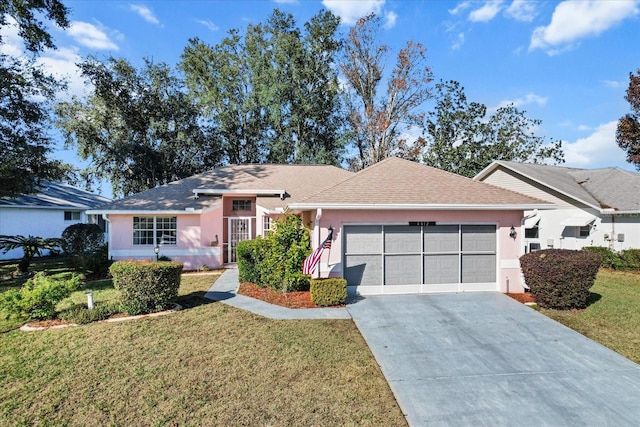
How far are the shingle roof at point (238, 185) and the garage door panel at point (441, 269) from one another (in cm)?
719

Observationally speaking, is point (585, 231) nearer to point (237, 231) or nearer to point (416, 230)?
point (416, 230)

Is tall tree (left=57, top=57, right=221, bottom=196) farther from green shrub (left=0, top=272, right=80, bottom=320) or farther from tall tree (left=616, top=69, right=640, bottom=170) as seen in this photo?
tall tree (left=616, top=69, right=640, bottom=170)

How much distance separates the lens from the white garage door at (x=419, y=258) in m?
10.7

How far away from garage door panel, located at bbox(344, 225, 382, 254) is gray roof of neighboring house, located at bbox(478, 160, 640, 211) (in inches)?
543

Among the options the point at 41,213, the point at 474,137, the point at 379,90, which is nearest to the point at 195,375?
the point at 41,213

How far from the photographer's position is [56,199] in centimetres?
2334

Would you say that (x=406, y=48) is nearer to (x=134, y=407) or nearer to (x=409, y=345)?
(x=409, y=345)

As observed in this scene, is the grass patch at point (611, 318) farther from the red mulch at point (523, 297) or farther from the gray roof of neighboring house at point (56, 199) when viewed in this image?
the gray roof of neighboring house at point (56, 199)

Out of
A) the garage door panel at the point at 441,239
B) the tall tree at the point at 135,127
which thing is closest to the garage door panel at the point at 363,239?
the garage door panel at the point at 441,239

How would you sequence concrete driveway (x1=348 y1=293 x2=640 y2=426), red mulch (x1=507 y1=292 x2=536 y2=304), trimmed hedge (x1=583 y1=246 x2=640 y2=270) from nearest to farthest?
concrete driveway (x1=348 y1=293 x2=640 y2=426) → red mulch (x1=507 y1=292 x2=536 y2=304) → trimmed hedge (x1=583 y1=246 x2=640 y2=270)

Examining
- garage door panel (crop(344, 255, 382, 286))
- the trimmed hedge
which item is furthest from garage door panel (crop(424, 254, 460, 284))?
the trimmed hedge

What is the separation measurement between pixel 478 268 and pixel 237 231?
1102 centimetres

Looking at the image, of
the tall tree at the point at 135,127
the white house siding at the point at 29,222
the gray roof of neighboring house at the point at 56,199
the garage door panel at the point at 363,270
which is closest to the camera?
the garage door panel at the point at 363,270

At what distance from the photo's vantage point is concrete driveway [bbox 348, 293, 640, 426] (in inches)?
186
